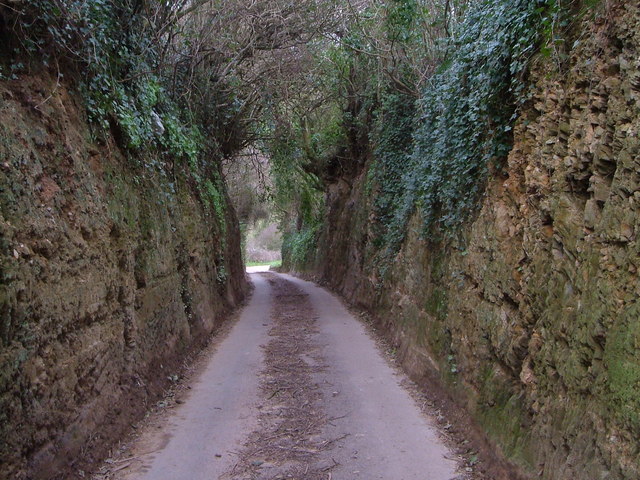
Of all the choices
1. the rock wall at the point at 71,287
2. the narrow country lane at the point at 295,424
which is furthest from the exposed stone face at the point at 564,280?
the rock wall at the point at 71,287

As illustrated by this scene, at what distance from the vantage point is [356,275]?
1565 cm

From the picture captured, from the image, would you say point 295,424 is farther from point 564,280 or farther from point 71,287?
point 564,280

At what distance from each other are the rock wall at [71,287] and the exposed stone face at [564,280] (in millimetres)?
3716

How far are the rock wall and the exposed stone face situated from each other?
372 centimetres

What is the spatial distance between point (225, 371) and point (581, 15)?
6524 millimetres

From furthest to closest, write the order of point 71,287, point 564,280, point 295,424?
point 295,424
point 71,287
point 564,280

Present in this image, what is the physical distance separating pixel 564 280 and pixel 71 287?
4085mm

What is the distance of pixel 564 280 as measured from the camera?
3.96 metres

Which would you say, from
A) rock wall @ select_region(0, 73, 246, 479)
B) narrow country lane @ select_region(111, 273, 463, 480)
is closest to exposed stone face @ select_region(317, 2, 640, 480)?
narrow country lane @ select_region(111, 273, 463, 480)

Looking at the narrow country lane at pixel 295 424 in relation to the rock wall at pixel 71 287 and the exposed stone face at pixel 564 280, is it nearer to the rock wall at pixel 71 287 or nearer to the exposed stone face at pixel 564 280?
the rock wall at pixel 71 287

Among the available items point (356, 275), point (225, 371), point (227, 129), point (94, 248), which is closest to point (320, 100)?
point (227, 129)

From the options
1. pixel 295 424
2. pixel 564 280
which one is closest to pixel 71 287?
pixel 295 424

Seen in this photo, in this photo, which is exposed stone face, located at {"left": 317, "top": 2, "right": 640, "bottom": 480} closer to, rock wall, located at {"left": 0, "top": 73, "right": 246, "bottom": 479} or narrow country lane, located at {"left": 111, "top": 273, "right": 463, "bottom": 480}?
narrow country lane, located at {"left": 111, "top": 273, "right": 463, "bottom": 480}

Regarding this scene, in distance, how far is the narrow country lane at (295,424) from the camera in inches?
191
